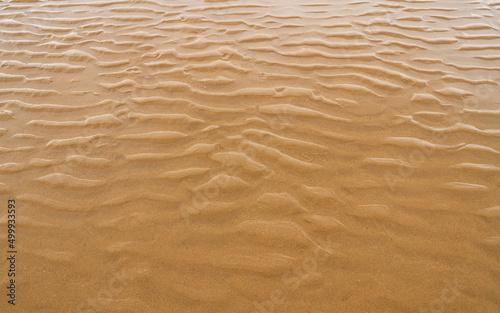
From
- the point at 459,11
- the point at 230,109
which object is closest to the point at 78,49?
the point at 230,109

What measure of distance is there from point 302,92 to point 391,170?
1087 millimetres

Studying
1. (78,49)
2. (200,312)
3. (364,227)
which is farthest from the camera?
(78,49)

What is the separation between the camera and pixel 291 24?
372 cm

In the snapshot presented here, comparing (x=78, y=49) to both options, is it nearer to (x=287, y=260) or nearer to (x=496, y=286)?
(x=287, y=260)

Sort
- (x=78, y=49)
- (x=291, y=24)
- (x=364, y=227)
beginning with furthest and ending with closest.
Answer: (x=291, y=24)
(x=78, y=49)
(x=364, y=227)

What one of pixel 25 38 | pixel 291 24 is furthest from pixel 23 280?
pixel 291 24

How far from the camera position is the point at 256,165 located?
221 cm

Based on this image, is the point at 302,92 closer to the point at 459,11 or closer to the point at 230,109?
the point at 230,109

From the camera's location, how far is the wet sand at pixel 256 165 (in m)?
1.67

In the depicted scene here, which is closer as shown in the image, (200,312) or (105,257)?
(200,312)

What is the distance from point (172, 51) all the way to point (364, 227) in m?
2.72

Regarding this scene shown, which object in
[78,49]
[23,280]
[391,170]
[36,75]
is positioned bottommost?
[23,280]

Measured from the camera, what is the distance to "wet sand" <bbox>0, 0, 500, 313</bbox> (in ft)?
5.49

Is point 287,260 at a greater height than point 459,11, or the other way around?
point 459,11
